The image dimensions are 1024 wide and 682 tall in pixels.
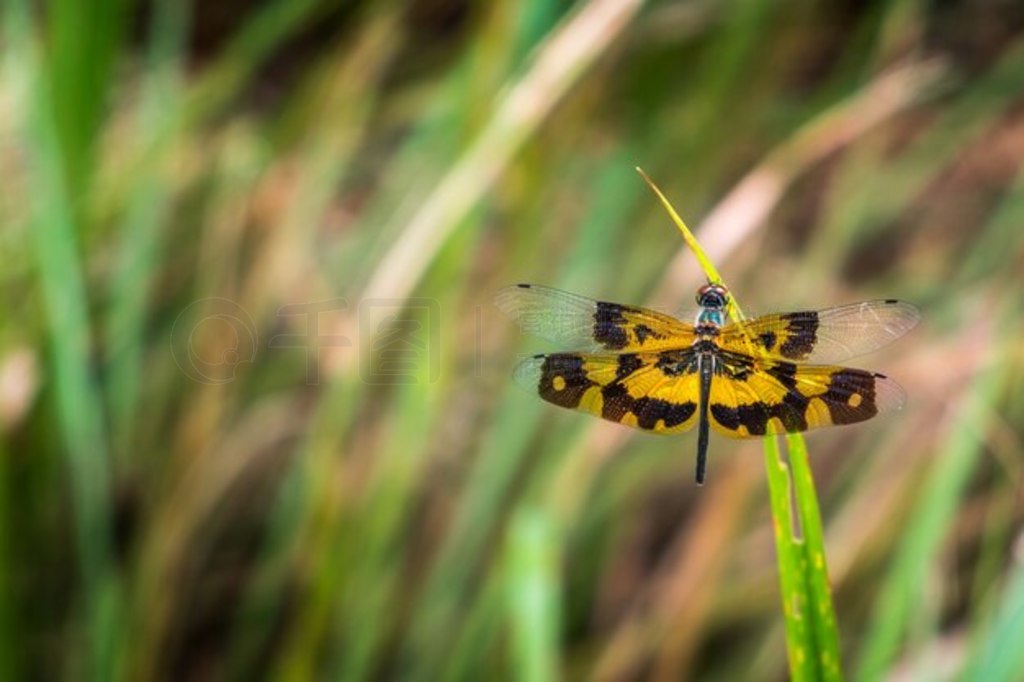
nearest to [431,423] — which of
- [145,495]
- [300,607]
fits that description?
[300,607]

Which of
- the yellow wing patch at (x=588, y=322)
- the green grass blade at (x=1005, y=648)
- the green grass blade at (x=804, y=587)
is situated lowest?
the green grass blade at (x=1005, y=648)

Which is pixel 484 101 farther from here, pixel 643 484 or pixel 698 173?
pixel 643 484

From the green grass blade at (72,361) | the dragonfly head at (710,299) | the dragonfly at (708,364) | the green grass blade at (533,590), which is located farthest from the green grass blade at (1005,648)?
the green grass blade at (72,361)

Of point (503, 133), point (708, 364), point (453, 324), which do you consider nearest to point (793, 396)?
point (708, 364)

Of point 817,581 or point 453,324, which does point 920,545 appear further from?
point 453,324

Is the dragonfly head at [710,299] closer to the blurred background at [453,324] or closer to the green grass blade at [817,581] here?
the green grass blade at [817,581]

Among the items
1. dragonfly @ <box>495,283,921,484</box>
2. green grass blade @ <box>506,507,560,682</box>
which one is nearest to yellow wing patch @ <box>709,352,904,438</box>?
dragonfly @ <box>495,283,921,484</box>
